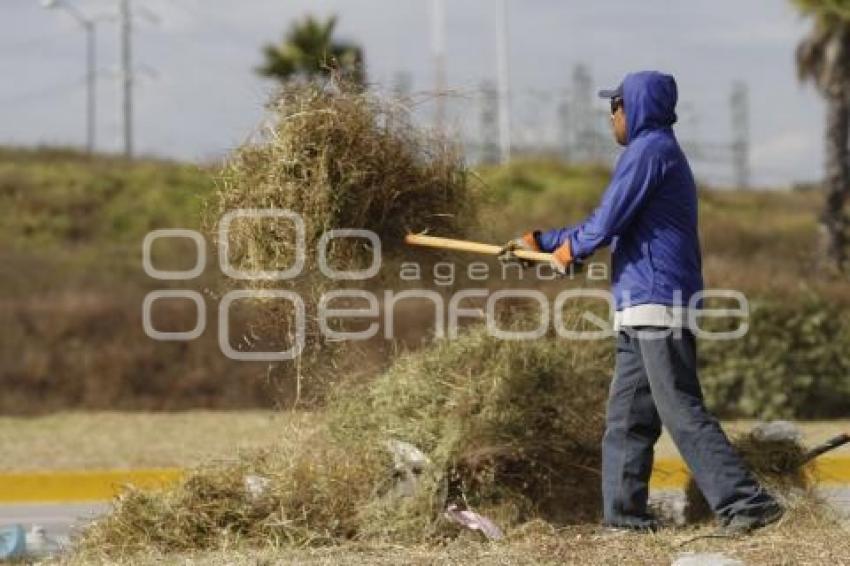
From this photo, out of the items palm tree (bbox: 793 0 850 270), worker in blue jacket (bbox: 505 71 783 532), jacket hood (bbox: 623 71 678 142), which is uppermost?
palm tree (bbox: 793 0 850 270)

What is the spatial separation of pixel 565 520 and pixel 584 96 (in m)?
39.5

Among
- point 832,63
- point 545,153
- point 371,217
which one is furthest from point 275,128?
point 545,153

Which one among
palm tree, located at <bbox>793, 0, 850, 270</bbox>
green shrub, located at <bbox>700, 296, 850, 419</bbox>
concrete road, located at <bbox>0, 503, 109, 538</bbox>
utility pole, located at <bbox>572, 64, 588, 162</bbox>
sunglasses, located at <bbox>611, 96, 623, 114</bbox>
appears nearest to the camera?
sunglasses, located at <bbox>611, 96, 623, 114</bbox>

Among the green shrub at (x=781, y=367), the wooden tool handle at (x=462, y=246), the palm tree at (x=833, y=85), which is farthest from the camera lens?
the palm tree at (x=833, y=85)

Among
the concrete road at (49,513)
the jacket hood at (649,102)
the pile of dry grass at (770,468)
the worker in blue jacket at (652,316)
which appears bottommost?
the concrete road at (49,513)

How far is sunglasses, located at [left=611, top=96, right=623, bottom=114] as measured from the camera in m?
6.51

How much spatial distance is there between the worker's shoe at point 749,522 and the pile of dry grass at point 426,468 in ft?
3.07

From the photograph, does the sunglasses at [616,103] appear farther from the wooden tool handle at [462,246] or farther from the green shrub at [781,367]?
the green shrub at [781,367]

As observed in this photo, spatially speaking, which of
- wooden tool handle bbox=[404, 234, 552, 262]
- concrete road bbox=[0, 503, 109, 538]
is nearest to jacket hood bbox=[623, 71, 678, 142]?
wooden tool handle bbox=[404, 234, 552, 262]

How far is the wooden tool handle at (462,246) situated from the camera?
664cm

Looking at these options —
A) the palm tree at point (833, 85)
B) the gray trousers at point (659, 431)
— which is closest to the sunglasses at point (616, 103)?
the gray trousers at point (659, 431)

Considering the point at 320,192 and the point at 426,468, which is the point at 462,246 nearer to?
the point at 320,192

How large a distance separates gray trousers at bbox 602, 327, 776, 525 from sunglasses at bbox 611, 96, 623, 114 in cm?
97

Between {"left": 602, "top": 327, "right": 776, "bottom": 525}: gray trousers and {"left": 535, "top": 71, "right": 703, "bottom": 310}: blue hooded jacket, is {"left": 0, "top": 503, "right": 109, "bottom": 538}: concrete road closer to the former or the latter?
{"left": 602, "top": 327, "right": 776, "bottom": 525}: gray trousers
